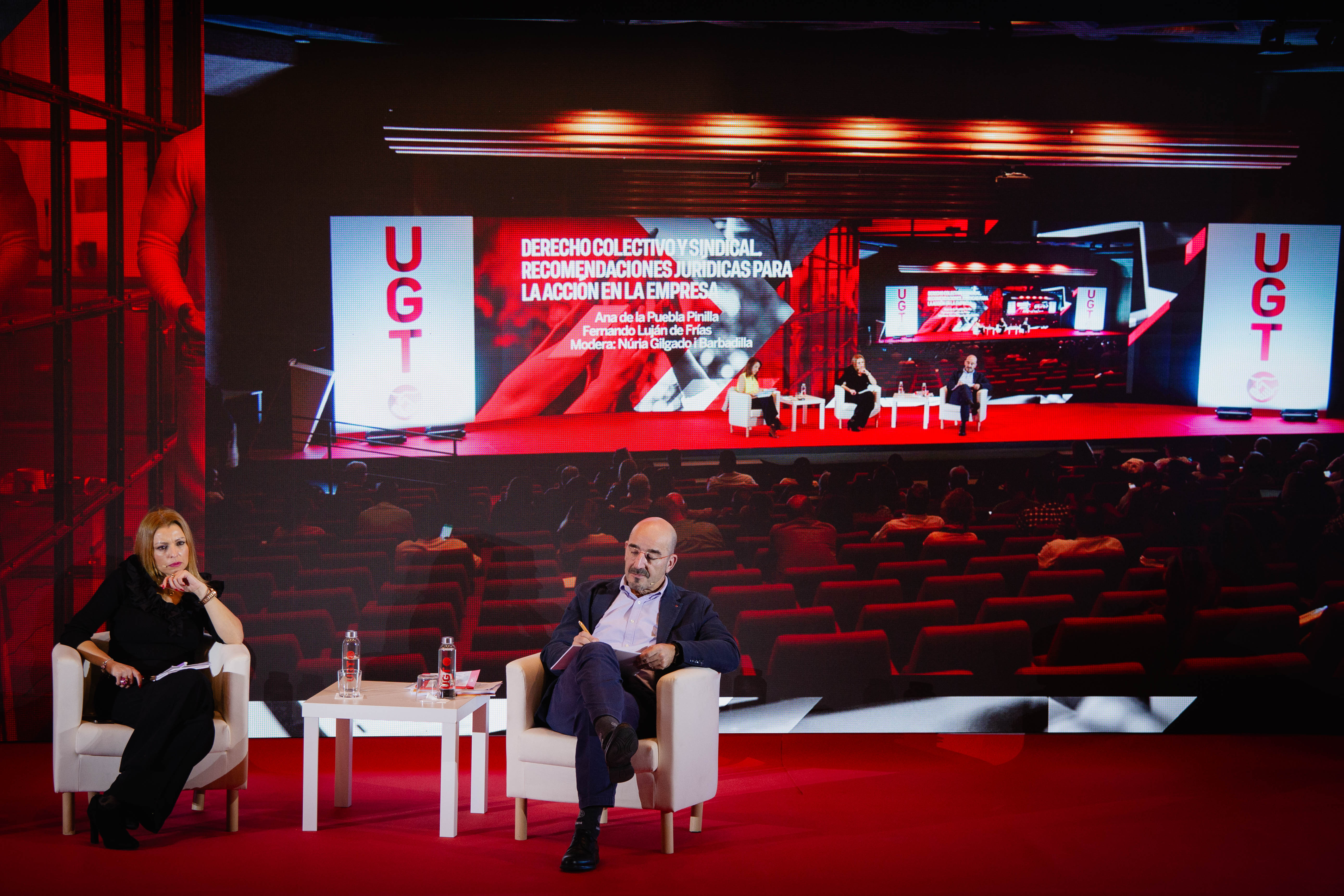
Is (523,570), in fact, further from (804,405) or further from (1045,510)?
(1045,510)

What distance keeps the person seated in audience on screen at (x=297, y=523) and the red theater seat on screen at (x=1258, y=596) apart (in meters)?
4.39

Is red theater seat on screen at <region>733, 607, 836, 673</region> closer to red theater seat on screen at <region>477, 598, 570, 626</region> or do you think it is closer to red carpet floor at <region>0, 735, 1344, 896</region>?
red carpet floor at <region>0, 735, 1344, 896</region>

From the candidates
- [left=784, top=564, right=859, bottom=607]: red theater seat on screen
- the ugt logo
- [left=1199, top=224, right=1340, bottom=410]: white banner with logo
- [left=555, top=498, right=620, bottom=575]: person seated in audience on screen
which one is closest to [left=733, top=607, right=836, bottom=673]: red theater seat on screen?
[left=784, top=564, right=859, bottom=607]: red theater seat on screen

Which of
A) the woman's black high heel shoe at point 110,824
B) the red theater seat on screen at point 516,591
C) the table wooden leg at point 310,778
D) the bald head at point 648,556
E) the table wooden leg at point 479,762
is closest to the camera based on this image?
the woman's black high heel shoe at point 110,824

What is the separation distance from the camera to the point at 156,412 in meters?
5.23

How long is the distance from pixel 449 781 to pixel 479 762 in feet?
0.95

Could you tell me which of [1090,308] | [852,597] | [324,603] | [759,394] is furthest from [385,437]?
[1090,308]

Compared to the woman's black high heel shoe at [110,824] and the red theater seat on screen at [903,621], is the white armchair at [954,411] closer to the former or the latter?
the red theater seat on screen at [903,621]

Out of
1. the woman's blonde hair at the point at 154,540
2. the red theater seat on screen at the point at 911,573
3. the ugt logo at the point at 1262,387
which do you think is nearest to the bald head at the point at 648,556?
the woman's blonde hair at the point at 154,540

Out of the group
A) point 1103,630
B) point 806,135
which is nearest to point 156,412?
point 806,135

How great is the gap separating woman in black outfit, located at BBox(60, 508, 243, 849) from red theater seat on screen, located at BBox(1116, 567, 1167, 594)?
13.4 feet

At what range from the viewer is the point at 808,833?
146 inches

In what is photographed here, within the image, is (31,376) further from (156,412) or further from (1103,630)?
(1103,630)

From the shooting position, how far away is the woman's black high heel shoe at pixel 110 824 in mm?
3398
